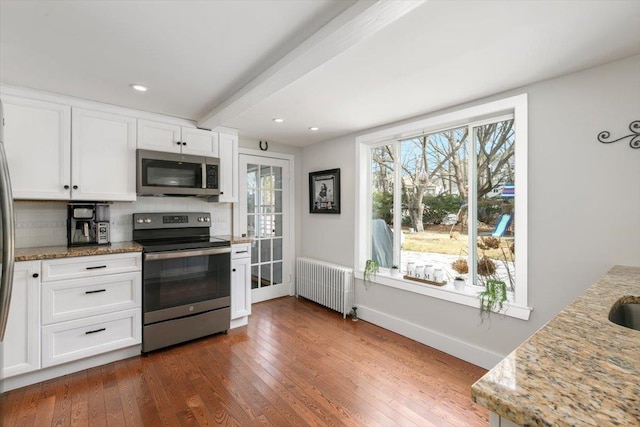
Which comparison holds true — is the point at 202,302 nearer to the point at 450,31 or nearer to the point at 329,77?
the point at 329,77

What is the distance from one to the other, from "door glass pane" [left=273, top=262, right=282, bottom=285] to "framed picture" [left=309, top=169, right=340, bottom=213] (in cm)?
92

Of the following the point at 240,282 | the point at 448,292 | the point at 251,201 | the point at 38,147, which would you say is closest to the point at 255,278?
the point at 240,282

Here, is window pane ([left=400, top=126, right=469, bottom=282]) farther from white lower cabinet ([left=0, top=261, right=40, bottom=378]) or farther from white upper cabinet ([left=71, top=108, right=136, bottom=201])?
white lower cabinet ([left=0, top=261, right=40, bottom=378])

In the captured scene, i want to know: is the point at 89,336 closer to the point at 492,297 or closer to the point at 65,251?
the point at 65,251

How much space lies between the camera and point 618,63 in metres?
1.86

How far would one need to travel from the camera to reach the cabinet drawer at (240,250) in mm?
3168

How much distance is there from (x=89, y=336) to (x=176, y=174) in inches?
62.0

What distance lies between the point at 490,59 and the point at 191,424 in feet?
9.51

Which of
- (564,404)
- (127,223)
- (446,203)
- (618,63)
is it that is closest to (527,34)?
(618,63)

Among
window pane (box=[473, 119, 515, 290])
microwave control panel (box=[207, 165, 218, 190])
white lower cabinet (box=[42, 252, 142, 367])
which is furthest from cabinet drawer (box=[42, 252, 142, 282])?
window pane (box=[473, 119, 515, 290])

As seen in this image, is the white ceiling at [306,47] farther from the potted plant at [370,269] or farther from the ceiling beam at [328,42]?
the potted plant at [370,269]

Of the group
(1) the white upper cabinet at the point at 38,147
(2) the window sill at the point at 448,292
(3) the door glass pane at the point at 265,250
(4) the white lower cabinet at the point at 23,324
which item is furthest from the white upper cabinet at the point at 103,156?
(2) the window sill at the point at 448,292

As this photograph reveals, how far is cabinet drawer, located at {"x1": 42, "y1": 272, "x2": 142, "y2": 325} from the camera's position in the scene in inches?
87.5

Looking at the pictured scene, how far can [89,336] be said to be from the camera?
2371 mm
